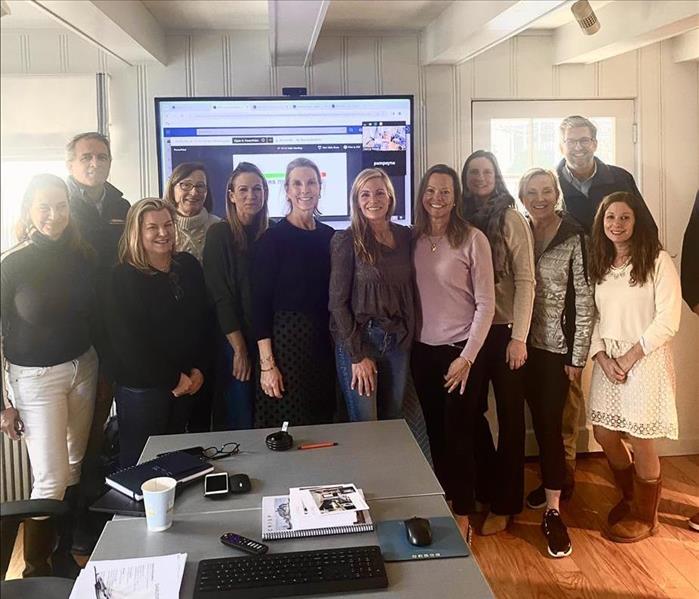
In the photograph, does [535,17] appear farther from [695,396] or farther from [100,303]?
[695,396]

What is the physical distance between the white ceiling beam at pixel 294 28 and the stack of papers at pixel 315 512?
1661mm

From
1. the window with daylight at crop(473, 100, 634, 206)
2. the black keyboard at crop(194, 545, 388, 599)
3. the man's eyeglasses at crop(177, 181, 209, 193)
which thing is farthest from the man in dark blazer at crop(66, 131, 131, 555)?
the window with daylight at crop(473, 100, 634, 206)

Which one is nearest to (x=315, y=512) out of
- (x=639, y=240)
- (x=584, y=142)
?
(x=639, y=240)

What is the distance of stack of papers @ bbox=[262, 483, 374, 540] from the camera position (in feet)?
4.49

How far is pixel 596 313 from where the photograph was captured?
2617 mm

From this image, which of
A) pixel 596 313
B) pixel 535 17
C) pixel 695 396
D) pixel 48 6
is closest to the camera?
pixel 48 6

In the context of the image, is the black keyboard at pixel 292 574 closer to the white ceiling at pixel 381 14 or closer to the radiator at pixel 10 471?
the radiator at pixel 10 471

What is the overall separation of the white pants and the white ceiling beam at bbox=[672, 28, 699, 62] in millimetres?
3252

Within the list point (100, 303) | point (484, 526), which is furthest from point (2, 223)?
point (484, 526)

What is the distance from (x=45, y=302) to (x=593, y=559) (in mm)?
2298

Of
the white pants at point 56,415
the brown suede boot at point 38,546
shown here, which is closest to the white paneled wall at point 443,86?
the white pants at point 56,415

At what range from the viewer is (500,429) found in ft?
8.73

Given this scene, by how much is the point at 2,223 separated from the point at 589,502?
3006mm

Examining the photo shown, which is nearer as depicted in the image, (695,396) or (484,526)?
(484,526)
